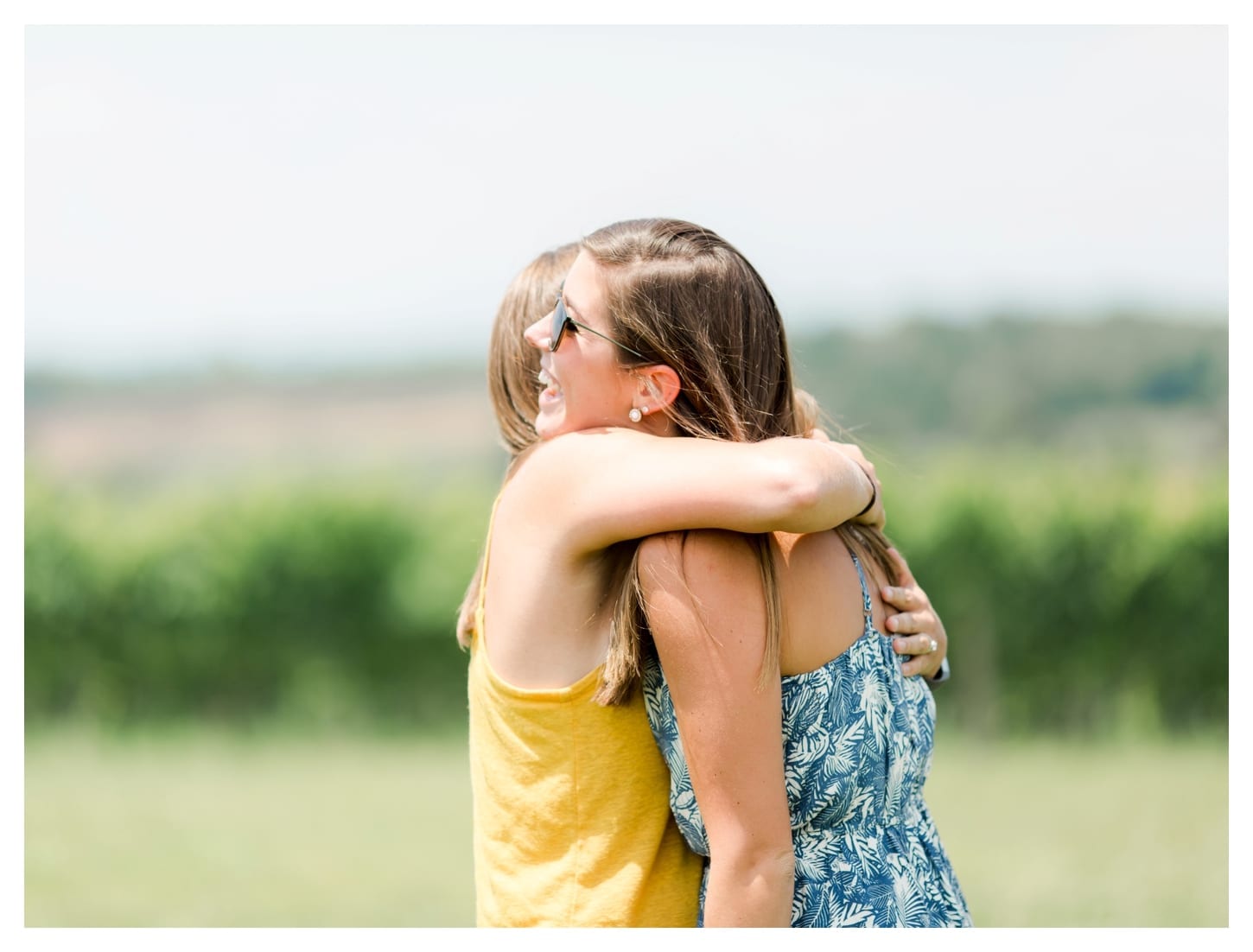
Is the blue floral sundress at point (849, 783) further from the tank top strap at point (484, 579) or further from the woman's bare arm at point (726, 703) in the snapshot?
the tank top strap at point (484, 579)

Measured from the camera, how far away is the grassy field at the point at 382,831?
7.12m

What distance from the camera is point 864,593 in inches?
95.7

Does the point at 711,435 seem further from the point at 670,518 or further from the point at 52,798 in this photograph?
the point at 52,798

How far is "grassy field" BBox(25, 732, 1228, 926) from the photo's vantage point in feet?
23.4

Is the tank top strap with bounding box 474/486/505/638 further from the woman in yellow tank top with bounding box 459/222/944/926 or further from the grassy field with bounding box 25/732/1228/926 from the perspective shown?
the grassy field with bounding box 25/732/1228/926

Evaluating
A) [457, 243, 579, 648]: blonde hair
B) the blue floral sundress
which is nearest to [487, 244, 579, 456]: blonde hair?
[457, 243, 579, 648]: blonde hair

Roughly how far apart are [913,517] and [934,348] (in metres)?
8.29

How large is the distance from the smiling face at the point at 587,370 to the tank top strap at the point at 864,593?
0.56 m

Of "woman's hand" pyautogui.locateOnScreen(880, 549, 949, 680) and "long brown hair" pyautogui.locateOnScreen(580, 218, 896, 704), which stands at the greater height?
"long brown hair" pyautogui.locateOnScreen(580, 218, 896, 704)

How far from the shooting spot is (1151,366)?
17.0 m

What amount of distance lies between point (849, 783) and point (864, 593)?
0.38 meters

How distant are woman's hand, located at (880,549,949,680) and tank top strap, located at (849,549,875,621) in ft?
0.24

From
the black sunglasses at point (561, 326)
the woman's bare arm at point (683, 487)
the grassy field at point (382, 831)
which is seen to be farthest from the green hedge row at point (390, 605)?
the woman's bare arm at point (683, 487)

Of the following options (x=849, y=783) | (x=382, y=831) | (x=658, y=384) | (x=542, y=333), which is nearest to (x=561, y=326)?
(x=542, y=333)
